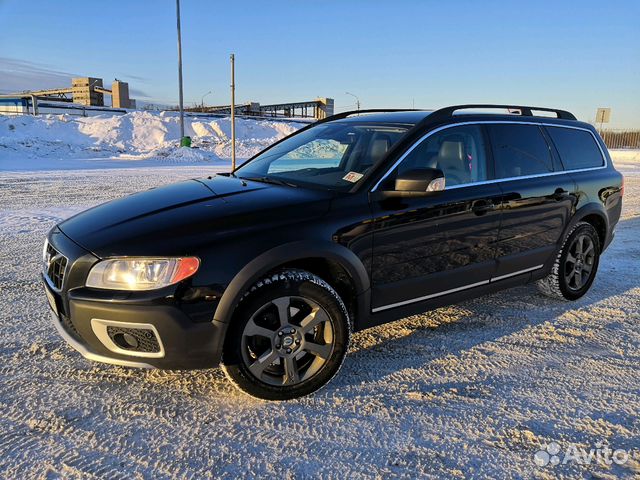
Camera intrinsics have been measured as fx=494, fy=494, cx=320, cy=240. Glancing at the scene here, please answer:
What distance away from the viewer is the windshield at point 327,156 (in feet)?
11.5

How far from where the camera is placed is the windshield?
11.5 ft

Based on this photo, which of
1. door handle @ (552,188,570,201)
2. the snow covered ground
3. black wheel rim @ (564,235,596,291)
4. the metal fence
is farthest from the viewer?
the metal fence

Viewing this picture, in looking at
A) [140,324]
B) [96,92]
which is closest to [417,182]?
[140,324]

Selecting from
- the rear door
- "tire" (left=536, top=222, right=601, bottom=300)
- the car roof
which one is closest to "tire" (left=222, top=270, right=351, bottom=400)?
the car roof

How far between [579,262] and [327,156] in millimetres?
2671

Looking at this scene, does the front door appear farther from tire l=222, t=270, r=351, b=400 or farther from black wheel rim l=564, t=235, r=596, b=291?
black wheel rim l=564, t=235, r=596, b=291

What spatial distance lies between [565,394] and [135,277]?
257 centimetres

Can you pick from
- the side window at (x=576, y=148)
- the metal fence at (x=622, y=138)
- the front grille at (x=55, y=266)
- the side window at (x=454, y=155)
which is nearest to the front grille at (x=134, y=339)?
the front grille at (x=55, y=266)

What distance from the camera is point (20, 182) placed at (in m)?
12.6

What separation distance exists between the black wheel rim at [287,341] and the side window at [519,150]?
197cm

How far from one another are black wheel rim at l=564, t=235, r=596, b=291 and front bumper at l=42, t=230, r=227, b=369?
347cm

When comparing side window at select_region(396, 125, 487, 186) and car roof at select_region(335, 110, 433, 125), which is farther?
car roof at select_region(335, 110, 433, 125)

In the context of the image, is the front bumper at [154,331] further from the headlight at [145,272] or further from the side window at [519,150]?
the side window at [519,150]

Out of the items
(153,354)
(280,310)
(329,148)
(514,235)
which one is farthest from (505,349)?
(153,354)
